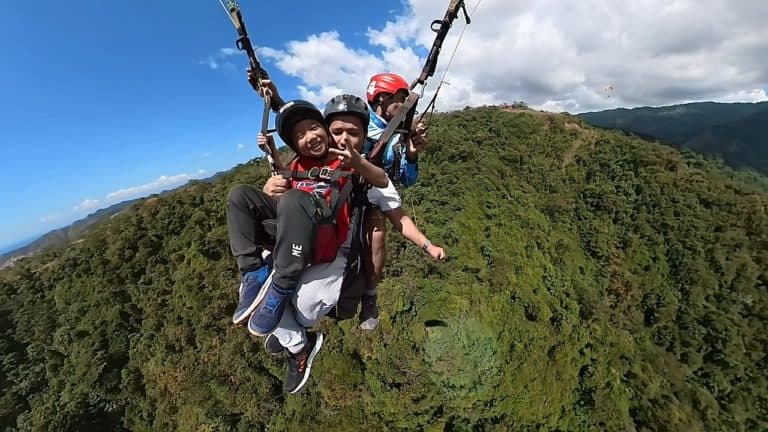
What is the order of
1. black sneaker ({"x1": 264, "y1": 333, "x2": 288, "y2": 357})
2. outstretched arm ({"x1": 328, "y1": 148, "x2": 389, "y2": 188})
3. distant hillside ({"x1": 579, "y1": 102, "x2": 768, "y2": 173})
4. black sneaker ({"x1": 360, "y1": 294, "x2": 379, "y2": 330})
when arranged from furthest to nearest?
distant hillside ({"x1": 579, "y1": 102, "x2": 768, "y2": 173}) → black sneaker ({"x1": 360, "y1": 294, "x2": 379, "y2": 330}) → black sneaker ({"x1": 264, "y1": 333, "x2": 288, "y2": 357}) → outstretched arm ({"x1": 328, "y1": 148, "x2": 389, "y2": 188})

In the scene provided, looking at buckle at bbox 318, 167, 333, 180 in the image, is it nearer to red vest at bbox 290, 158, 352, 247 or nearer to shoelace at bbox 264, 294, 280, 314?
red vest at bbox 290, 158, 352, 247

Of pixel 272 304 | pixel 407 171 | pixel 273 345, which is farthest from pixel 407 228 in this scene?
pixel 273 345

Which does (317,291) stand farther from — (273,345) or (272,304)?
(273,345)

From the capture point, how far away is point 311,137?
101 inches

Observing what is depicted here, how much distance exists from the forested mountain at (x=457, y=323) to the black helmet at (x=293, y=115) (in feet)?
102

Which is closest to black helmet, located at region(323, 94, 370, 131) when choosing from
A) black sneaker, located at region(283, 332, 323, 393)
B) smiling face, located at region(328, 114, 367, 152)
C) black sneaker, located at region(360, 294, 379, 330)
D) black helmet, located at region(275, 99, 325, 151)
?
smiling face, located at region(328, 114, 367, 152)

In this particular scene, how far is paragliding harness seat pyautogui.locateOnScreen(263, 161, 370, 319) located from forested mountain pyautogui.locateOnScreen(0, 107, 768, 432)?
30443mm

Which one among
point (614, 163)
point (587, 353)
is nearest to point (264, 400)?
point (587, 353)

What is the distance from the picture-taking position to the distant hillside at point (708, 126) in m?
96.1

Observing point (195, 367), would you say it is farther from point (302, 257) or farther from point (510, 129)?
point (510, 129)

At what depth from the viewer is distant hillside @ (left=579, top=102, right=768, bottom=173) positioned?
96125 mm

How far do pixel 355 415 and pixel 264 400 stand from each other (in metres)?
7.88

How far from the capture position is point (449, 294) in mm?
36500

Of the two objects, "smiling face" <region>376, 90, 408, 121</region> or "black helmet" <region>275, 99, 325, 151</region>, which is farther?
"smiling face" <region>376, 90, 408, 121</region>
